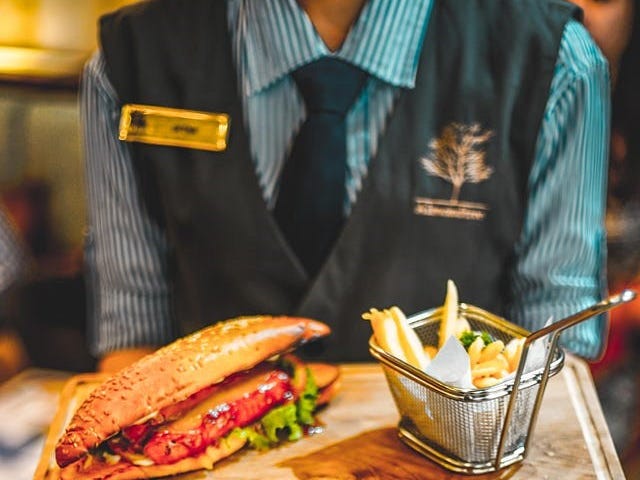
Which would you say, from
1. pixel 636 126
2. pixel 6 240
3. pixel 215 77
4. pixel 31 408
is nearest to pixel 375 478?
pixel 215 77

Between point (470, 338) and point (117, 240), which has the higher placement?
point (117, 240)

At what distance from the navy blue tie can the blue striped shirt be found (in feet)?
0.10

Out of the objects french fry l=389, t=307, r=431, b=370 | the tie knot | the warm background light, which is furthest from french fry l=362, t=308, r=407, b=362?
the warm background light

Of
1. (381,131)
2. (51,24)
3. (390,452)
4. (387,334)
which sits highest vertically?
(51,24)

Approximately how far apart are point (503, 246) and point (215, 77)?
785 mm

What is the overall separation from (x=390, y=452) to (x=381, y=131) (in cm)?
78

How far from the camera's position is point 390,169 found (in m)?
1.96

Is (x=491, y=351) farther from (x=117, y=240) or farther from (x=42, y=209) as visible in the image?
(x=42, y=209)

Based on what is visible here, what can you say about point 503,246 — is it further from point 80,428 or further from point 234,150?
point 80,428

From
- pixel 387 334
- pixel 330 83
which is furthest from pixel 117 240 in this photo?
pixel 387 334

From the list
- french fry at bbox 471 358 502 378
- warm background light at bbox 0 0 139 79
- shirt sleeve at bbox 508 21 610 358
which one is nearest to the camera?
french fry at bbox 471 358 502 378

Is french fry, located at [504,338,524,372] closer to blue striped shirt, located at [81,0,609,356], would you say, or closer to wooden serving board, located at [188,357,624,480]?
wooden serving board, located at [188,357,624,480]

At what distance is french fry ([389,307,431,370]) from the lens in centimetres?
146

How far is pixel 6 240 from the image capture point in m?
3.29
